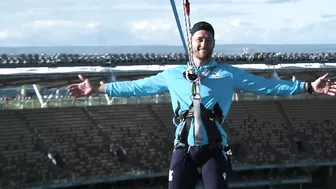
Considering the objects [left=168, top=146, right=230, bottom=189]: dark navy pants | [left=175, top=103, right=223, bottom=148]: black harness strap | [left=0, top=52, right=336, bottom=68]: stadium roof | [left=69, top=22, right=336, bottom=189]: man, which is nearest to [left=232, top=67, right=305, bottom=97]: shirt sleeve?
[left=69, top=22, right=336, bottom=189]: man

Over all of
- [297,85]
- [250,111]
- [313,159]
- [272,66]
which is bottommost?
[313,159]

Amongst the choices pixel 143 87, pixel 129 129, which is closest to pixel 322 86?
pixel 143 87

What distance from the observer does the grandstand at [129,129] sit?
2597 cm

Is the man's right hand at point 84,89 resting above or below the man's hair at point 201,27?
below

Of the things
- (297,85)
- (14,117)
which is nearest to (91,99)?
(14,117)

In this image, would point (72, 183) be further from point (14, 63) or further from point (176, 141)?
point (176, 141)

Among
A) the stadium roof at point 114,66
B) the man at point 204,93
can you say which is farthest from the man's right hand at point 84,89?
the stadium roof at point 114,66

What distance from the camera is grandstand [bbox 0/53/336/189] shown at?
26.0 m

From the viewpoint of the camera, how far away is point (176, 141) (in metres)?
4.59

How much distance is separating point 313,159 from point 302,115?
2507mm

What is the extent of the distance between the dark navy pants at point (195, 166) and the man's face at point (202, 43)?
1.97 ft

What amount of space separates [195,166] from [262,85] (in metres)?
0.69

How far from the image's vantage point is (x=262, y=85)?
466 centimetres

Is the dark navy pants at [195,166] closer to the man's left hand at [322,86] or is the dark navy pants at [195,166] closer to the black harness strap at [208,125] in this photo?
the black harness strap at [208,125]
